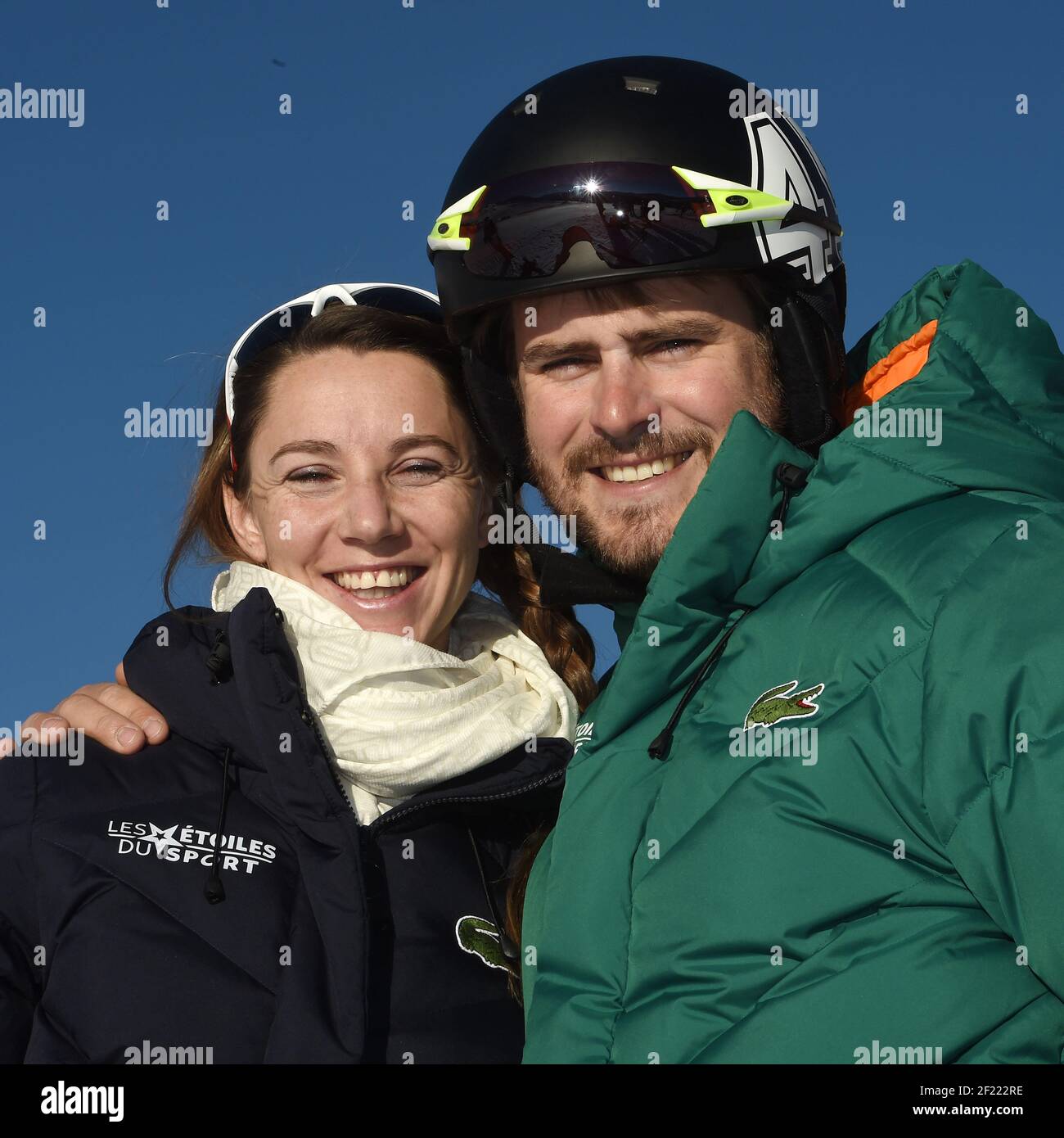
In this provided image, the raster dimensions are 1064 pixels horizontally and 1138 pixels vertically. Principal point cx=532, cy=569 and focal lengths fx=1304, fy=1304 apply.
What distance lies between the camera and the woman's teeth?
4.30 metres

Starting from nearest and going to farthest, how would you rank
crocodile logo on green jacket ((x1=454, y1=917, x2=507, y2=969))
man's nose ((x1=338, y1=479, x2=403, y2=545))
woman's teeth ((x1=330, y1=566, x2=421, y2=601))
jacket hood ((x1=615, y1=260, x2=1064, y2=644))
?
jacket hood ((x1=615, y1=260, x2=1064, y2=644)) → crocodile logo on green jacket ((x1=454, y1=917, x2=507, y2=969)) → man's nose ((x1=338, y1=479, x2=403, y2=545)) → woman's teeth ((x1=330, y1=566, x2=421, y2=601))

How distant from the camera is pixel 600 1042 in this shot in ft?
8.64

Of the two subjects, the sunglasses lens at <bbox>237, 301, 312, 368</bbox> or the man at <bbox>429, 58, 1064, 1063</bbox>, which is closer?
the man at <bbox>429, 58, 1064, 1063</bbox>

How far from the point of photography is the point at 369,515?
4.20 meters

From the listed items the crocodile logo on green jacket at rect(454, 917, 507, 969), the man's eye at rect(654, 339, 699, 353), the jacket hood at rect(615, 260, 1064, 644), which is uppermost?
the man's eye at rect(654, 339, 699, 353)

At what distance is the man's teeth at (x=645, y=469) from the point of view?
3.82 m

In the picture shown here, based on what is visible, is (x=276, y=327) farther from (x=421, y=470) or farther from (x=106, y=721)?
(x=106, y=721)

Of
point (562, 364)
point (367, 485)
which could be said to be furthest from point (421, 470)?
point (562, 364)

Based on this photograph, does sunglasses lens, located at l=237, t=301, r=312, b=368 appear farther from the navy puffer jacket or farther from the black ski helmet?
the navy puffer jacket

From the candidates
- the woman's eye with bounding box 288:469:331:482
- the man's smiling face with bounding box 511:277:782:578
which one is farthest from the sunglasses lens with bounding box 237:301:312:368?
the man's smiling face with bounding box 511:277:782:578

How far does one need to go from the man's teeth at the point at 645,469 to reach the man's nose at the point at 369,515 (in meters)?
0.77
